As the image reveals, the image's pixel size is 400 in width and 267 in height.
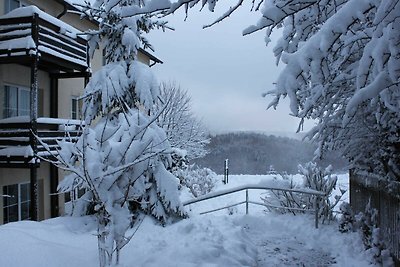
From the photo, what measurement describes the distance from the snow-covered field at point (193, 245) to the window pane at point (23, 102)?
18.3 ft

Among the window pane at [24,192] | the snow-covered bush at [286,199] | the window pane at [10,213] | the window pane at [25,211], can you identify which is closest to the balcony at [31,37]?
the window pane at [24,192]

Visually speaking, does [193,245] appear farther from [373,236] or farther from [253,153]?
[253,153]

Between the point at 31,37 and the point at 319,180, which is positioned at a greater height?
the point at 31,37

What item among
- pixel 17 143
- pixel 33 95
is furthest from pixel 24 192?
pixel 33 95

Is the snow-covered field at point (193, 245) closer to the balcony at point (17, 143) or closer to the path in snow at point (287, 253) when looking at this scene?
the path in snow at point (287, 253)

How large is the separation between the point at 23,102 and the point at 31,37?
2561mm

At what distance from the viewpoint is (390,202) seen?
499 centimetres

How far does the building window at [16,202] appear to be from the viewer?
10391 millimetres

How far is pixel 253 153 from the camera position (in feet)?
192

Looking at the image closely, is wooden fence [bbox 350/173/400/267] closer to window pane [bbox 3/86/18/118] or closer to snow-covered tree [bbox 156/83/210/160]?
window pane [bbox 3/86/18/118]

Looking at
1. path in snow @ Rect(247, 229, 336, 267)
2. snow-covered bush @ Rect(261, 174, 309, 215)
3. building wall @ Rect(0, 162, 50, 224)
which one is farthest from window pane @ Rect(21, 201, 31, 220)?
path in snow @ Rect(247, 229, 336, 267)

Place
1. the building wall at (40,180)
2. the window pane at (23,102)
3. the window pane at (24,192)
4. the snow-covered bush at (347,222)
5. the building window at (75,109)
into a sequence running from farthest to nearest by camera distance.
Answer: the building window at (75,109) < the window pane at (24,192) < the window pane at (23,102) < the building wall at (40,180) < the snow-covered bush at (347,222)

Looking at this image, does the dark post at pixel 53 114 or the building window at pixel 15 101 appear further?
the dark post at pixel 53 114

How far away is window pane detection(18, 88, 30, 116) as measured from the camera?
36.3ft
